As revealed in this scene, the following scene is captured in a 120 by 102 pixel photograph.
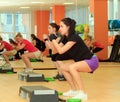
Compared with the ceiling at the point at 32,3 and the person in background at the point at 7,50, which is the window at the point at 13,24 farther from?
the ceiling at the point at 32,3

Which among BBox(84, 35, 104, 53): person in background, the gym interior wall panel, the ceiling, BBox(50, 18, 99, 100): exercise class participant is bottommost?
BBox(84, 35, 104, 53): person in background

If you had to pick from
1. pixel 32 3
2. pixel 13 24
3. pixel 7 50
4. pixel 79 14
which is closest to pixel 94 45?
pixel 79 14

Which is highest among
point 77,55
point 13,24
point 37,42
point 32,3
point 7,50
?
point 32,3

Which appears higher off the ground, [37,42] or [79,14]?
[79,14]

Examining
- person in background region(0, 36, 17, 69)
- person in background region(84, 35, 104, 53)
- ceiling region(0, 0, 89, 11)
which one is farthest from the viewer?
ceiling region(0, 0, 89, 11)

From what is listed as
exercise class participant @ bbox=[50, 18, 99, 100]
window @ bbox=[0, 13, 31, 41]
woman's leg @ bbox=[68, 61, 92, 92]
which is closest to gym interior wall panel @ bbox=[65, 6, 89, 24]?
window @ bbox=[0, 13, 31, 41]

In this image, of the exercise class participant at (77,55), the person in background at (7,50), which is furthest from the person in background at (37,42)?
the exercise class participant at (77,55)

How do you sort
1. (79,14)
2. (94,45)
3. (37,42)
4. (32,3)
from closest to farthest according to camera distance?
(37,42) < (94,45) < (79,14) < (32,3)

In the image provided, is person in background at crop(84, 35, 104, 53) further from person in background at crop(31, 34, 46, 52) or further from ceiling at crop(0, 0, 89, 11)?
ceiling at crop(0, 0, 89, 11)

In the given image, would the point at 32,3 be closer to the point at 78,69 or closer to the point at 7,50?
the point at 7,50

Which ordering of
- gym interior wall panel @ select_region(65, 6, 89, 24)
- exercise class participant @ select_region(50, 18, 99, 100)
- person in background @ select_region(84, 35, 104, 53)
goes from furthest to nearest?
gym interior wall panel @ select_region(65, 6, 89, 24)
person in background @ select_region(84, 35, 104, 53)
exercise class participant @ select_region(50, 18, 99, 100)

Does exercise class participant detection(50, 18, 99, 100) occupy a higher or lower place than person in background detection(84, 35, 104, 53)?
Result: higher

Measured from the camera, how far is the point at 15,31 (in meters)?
11.8

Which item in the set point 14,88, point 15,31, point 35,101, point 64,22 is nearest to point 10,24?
point 15,31
